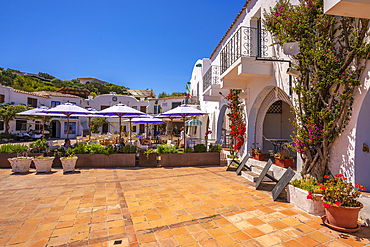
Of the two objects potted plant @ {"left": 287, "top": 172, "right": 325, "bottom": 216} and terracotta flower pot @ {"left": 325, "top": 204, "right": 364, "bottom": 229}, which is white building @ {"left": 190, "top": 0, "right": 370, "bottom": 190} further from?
terracotta flower pot @ {"left": 325, "top": 204, "right": 364, "bottom": 229}

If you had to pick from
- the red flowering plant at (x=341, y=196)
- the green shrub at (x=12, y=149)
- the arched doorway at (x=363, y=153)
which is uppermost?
the arched doorway at (x=363, y=153)

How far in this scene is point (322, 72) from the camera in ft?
14.2

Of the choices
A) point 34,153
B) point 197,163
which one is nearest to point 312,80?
point 197,163

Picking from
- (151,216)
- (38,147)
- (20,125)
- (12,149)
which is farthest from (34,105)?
(151,216)

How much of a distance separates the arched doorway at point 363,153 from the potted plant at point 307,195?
29.7 inches

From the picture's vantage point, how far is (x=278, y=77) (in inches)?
251

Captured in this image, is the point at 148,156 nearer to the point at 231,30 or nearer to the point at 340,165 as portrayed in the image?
the point at 340,165

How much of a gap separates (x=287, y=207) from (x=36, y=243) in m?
4.60

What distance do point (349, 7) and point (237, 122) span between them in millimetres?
7014

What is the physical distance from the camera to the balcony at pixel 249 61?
6637 mm

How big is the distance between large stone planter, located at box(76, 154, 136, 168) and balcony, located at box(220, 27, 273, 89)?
520 cm

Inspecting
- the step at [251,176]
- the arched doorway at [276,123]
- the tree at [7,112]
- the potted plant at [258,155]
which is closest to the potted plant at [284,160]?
the step at [251,176]

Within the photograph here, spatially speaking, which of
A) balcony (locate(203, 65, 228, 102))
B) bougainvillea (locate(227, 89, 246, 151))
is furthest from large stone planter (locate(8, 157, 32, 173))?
balcony (locate(203, 65, 228, 102))

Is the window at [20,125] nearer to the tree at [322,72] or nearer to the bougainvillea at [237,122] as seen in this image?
the bougainvillea at [237,122]
